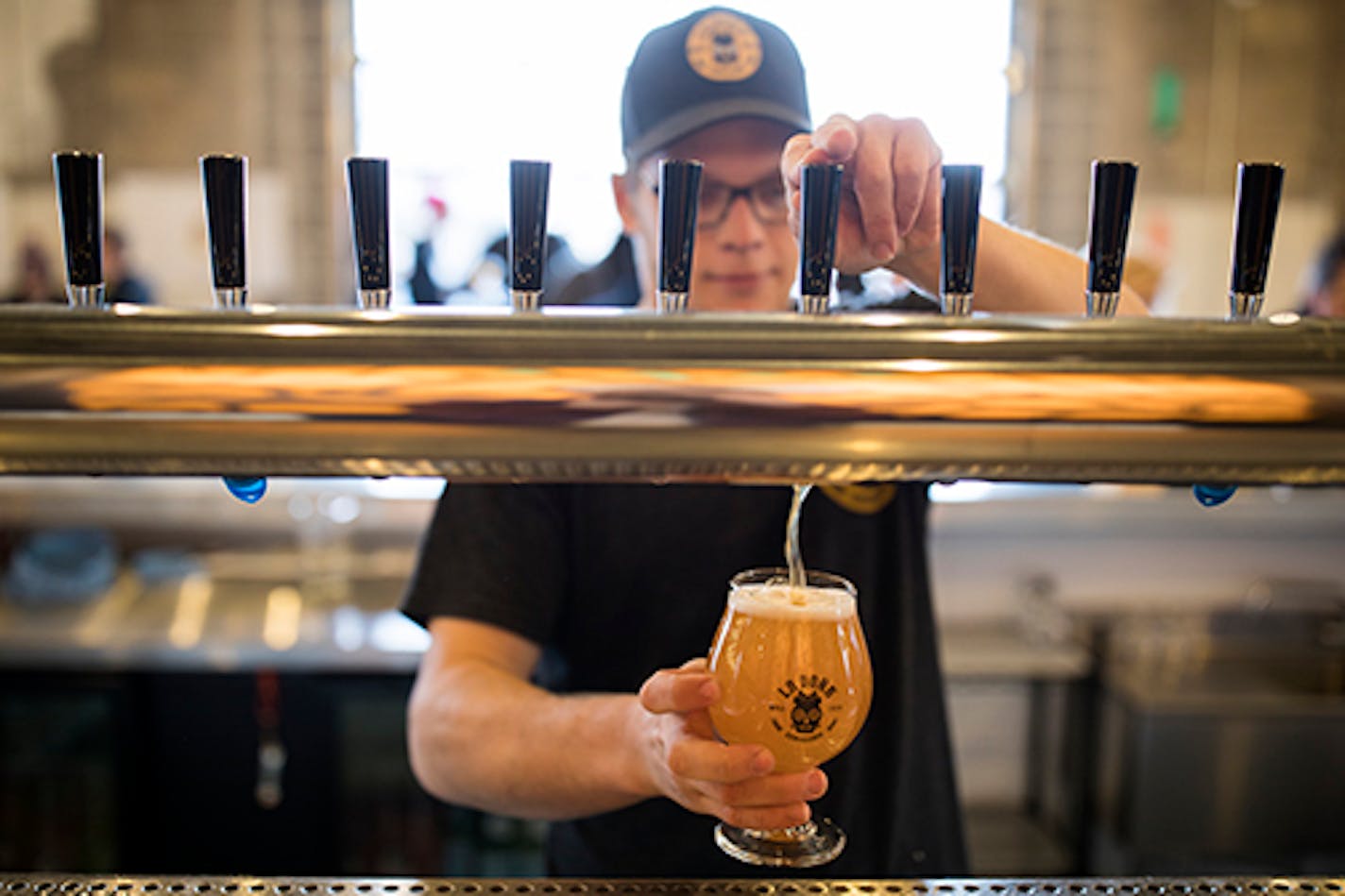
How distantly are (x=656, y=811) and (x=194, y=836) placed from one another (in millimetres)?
2323

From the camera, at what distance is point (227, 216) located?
0.90m

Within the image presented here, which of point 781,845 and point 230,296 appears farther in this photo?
point 781,845

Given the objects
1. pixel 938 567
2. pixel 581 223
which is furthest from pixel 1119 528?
pixel 581 223

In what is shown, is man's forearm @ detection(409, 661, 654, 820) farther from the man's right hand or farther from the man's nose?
the man's nose

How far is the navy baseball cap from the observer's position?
1.44 metres

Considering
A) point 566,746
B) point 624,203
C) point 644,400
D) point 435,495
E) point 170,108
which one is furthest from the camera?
point 170,108

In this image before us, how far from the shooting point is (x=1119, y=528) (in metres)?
3.97

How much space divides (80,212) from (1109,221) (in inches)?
31.7

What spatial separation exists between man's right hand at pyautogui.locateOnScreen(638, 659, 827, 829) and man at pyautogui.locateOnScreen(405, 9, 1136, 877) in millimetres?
357

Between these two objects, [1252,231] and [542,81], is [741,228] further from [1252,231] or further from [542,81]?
[542,81]

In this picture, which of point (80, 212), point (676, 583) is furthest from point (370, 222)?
point (676, 583)

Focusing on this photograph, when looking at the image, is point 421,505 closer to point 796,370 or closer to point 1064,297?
point 1064,297

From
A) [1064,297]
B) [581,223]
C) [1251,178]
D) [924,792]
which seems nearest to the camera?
[1251,178]

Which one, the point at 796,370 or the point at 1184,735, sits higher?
the point at 796,370
